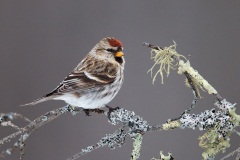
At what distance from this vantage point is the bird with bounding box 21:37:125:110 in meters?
1.85

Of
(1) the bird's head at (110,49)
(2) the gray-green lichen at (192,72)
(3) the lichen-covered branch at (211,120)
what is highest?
(1) the bird's head at (110,49)

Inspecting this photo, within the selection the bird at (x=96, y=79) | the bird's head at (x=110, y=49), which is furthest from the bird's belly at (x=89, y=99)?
the bird's head at (x=110, y=49)

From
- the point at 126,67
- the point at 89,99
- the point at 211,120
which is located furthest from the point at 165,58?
the point at 126,67

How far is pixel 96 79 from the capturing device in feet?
6.55

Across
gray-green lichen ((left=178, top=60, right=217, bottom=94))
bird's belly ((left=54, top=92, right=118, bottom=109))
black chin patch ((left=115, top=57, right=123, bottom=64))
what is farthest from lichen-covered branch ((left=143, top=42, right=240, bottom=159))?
black chin patch ((left=115, top=57, right=123, bottom=64))

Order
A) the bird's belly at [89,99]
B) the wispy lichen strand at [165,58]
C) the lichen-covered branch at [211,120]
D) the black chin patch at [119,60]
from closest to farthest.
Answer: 1. the lichen-covered branch at [211,120]
2. the wispy lichen strand at [165,58]
3. the bird's belly at [89,99]
4. the black chin patch at [119,60]

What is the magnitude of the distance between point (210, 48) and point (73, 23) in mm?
1118

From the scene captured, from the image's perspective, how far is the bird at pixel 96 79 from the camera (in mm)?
1847

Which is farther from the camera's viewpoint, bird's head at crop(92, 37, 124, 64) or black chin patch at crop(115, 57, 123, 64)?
black chin patch at crop(115, 57, 123, 64)

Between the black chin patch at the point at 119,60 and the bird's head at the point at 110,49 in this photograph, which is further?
the black chin patch at the point at 119,60

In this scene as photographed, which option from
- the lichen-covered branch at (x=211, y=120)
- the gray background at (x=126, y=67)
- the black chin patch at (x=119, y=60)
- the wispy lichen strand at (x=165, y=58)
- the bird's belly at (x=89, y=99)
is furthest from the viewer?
the gray background at (x=126, y=67)

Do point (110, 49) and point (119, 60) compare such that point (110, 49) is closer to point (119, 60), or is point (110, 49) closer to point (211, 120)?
point (119, 60)

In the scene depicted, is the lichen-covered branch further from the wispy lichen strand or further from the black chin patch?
the black chin patch

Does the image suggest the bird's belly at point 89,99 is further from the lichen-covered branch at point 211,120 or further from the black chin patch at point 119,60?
the lichen-covered branch at point 211,120
